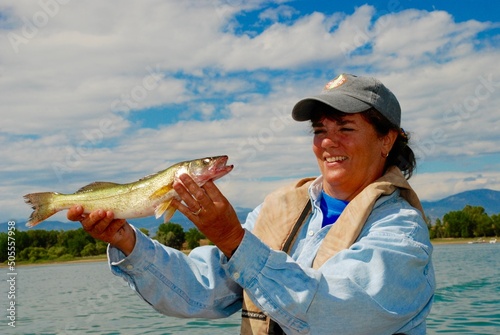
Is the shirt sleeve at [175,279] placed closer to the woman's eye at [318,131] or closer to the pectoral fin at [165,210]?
the pectoral fin at [165,210]

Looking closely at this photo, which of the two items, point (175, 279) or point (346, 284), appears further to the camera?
point (175, 279)

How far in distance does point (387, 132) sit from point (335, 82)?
0.54 m

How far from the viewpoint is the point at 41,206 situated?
479 cm

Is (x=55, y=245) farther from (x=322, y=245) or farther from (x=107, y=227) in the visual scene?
(x=322, y=245)

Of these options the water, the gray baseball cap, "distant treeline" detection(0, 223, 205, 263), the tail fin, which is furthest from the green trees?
the tail fin

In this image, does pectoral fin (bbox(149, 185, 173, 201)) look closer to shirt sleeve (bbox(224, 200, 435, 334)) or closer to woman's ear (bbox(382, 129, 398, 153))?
shirt sleeve (bbox(224, 200, 435, 334))

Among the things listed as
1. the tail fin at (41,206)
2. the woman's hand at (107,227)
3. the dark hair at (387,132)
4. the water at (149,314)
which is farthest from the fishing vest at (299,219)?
the water at (149,314)

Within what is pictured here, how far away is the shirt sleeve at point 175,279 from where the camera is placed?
4.44 meters

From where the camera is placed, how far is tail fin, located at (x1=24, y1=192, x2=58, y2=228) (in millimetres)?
4729

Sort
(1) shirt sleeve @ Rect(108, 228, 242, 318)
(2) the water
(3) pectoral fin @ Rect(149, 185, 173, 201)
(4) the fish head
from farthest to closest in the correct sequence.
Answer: (2) the water, (1) shirt sleeve @ Rect(108, 228, 242, 318), (3) pectoral fin @ Rect(149, 185, 173, 201), (4) the fish head

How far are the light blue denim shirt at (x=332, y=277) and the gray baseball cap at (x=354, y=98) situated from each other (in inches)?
24.6

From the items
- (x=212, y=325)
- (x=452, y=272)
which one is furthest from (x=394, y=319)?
(x=452, y=272)

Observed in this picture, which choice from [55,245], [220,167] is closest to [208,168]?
[220,167]

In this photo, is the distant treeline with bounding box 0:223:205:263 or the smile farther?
the distant treeline with bounding box 0:223:205:263
